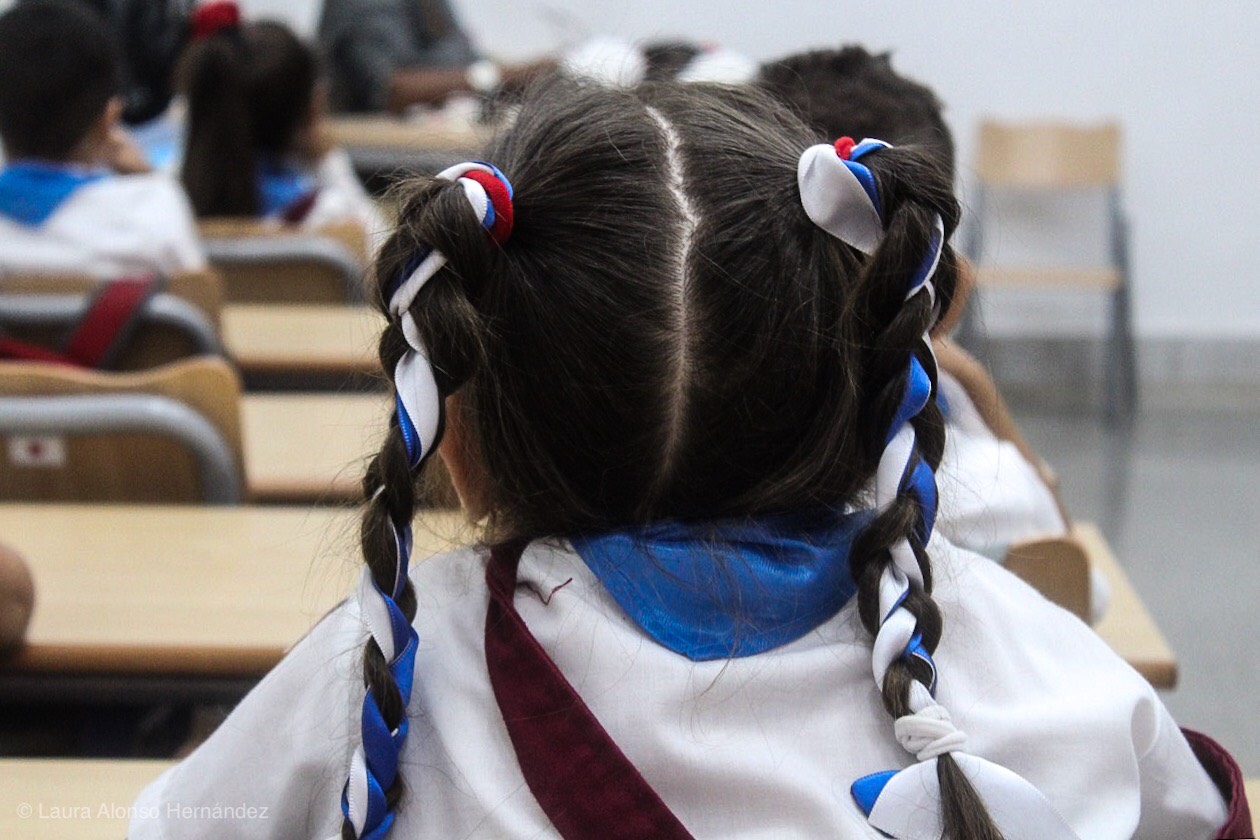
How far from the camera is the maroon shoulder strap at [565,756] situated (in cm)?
63

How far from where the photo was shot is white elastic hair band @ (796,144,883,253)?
63 cm

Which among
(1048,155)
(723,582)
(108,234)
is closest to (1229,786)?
(723,582)

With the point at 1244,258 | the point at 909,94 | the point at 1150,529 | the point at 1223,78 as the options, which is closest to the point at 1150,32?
the point at 1223,78

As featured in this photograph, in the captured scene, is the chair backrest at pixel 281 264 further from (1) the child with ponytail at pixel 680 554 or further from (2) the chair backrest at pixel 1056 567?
(1) the child with ponytail at pixel 680 554

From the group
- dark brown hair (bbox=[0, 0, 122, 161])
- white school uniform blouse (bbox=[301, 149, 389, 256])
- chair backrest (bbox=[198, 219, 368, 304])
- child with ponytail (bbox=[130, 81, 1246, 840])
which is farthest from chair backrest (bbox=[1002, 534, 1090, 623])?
white school uniform blouse (bbox=[301, 149, 389, 256])

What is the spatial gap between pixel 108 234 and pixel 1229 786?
1.93m

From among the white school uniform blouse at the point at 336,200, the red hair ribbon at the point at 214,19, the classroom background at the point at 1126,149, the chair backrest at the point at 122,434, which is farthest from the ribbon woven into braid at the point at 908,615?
the classroom background at the point at 1126,149

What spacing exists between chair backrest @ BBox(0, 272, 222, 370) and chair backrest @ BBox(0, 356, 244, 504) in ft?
1.27

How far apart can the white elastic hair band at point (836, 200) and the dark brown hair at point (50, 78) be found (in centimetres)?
194

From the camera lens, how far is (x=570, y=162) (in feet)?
2.23

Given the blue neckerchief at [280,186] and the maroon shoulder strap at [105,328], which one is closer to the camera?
the maroon shoulder strap at [105,328]

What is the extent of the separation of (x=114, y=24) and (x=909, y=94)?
146 inches

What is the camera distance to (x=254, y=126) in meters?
3.05

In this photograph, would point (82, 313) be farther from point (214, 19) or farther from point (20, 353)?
point (214, 19)
